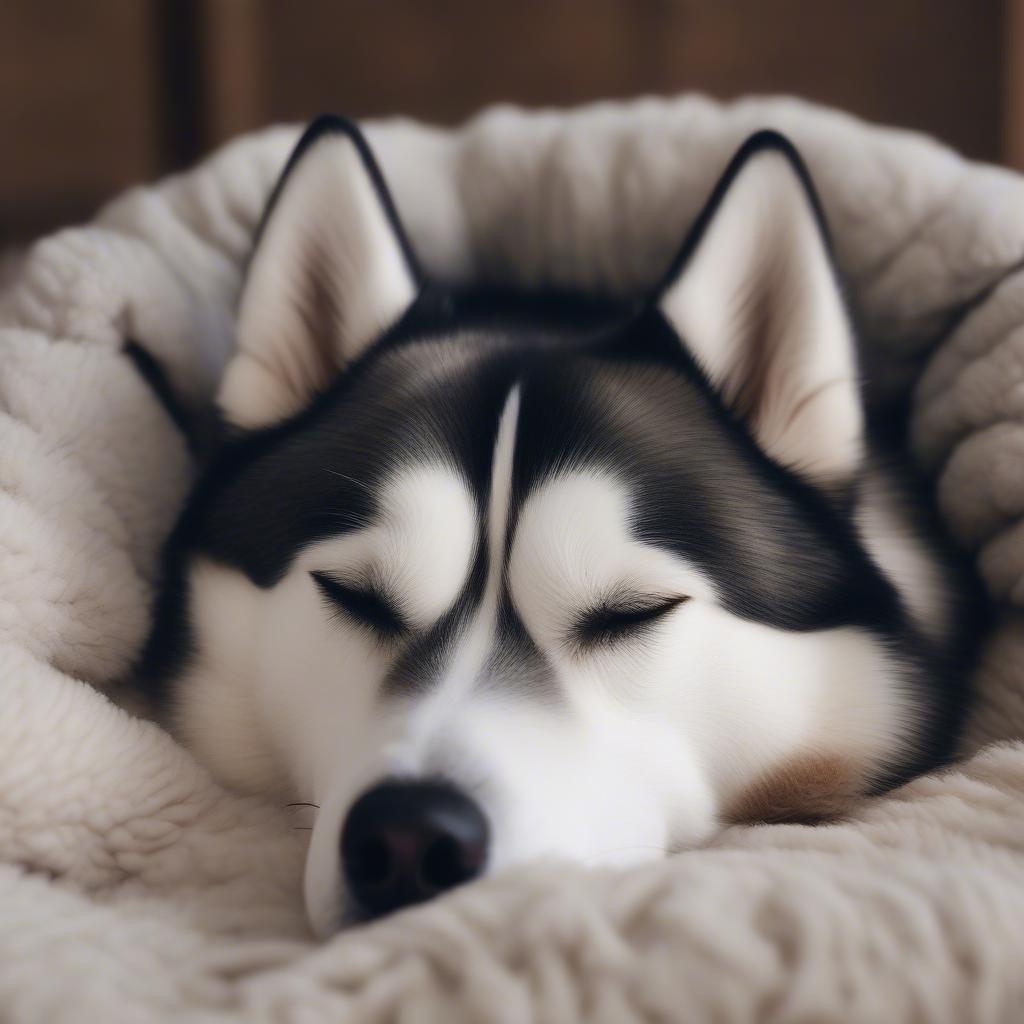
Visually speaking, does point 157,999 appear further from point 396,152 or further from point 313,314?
point 396,152

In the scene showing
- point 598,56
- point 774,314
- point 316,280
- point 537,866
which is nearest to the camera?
point 537,866

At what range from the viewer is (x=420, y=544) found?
97cm

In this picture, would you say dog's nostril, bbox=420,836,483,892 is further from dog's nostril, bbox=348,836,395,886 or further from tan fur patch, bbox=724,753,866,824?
tan fur patch, bbox=724,753,866,824

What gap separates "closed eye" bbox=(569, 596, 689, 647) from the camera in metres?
0.96

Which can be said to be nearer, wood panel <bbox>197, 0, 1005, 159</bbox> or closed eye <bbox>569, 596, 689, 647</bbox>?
closed eye <bbox>569, 596, 689, 647</bbox>

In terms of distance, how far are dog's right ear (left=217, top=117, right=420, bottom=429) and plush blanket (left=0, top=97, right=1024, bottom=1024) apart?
7.0 inches

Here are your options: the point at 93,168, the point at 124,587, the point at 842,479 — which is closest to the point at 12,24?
the point at 93,168

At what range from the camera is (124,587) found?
118 centimetres

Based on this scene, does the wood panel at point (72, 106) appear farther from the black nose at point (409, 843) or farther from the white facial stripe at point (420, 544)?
the black nose at point (409, 843)

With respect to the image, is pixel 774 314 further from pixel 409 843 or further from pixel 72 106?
pixel 72 106

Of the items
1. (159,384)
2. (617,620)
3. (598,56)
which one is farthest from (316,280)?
(598,56)

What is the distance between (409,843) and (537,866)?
0.31 feet

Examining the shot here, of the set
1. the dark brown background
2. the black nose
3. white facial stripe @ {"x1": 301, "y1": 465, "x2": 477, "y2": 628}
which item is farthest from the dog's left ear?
the dark brown background

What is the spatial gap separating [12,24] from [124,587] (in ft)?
7.72
